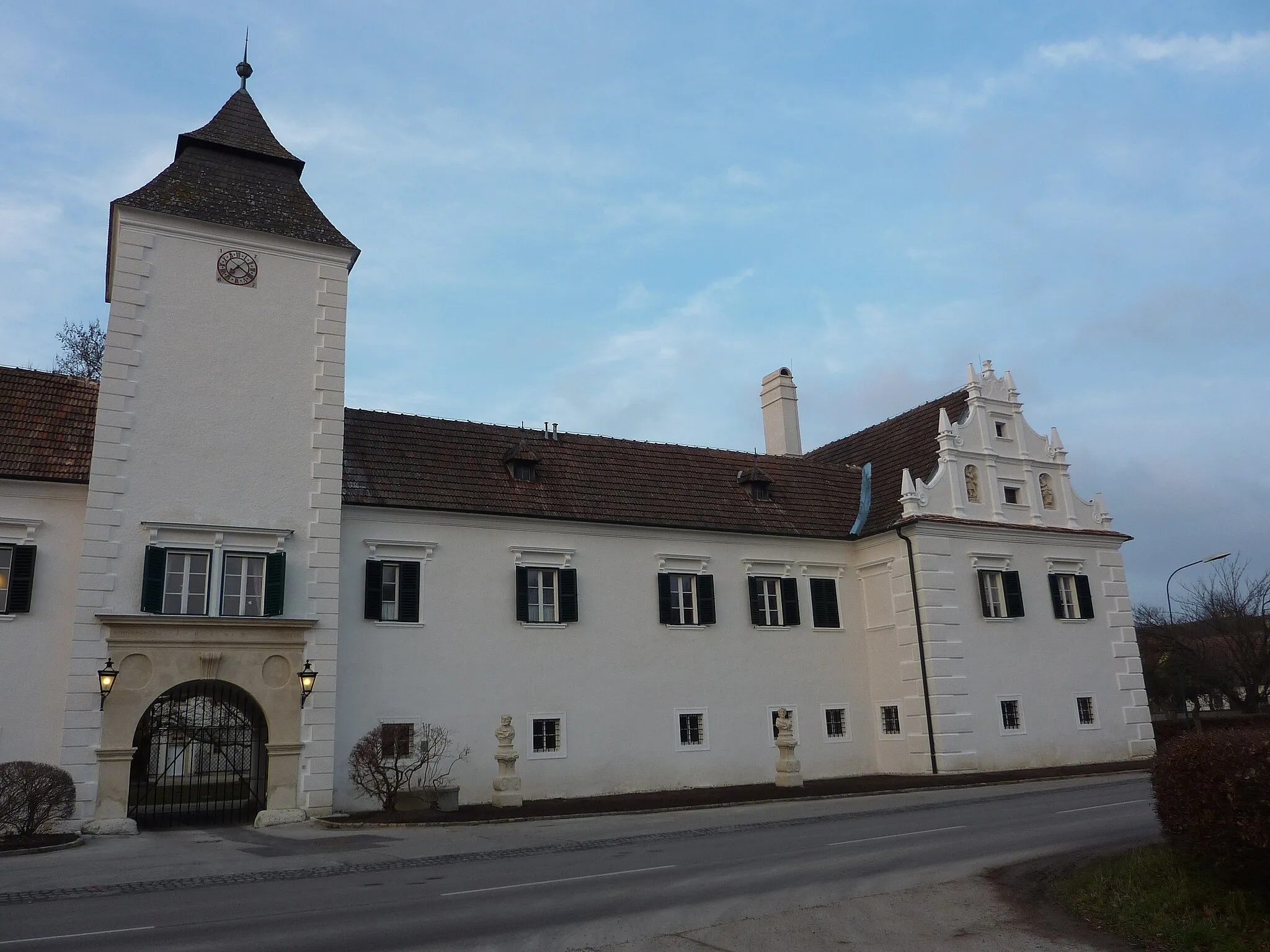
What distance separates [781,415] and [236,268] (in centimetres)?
1970

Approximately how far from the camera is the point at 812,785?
2452cm

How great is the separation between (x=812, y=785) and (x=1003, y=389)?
14274 mm

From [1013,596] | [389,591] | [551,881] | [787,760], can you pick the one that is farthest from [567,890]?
[1013,596]

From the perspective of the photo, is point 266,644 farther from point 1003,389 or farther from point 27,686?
point 1003,389

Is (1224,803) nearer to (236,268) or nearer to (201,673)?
(201,673)

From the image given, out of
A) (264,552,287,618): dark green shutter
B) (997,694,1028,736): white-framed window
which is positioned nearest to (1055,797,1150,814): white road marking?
(997,694,1028,736): white-framed window

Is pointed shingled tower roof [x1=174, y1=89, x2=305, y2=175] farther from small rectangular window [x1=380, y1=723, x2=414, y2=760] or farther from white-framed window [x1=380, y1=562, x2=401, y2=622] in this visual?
small rectangular window [x1=380, y1=723, x2=414, y2=760]

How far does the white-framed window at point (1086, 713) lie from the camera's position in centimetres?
2886

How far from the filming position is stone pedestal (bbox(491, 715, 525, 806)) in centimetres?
2098

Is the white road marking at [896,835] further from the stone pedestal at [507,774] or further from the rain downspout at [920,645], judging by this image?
the rain downspout at [920,645]

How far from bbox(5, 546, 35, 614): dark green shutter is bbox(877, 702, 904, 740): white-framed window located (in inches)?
834

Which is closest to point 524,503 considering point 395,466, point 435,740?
point 395,466

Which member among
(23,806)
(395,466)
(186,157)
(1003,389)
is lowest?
(23,806)

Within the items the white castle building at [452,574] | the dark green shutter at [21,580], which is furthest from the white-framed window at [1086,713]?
the dark green shutter at [21,580]
